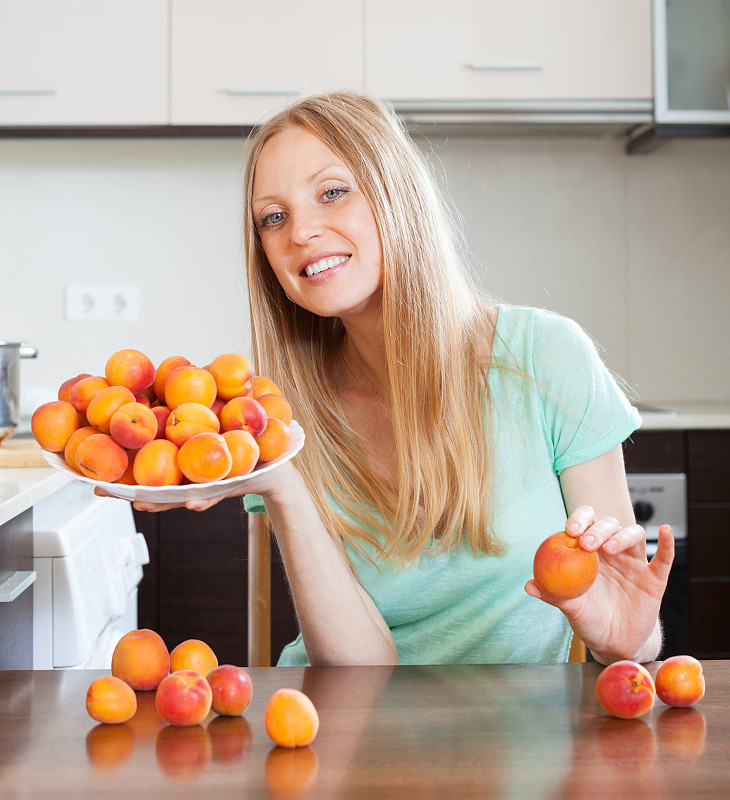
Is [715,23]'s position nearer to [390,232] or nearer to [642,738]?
[390,232]

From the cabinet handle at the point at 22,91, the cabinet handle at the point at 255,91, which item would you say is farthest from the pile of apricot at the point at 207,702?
the cabinet handle at the point at 22,91

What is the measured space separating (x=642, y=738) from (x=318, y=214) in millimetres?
734

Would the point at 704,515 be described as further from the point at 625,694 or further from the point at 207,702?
the point at 207,702

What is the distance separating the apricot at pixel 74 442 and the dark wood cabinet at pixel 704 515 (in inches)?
64.0

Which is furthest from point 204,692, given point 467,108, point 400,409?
point 467,108

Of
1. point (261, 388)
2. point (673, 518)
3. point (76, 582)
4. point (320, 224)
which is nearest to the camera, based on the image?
point (261, 388)

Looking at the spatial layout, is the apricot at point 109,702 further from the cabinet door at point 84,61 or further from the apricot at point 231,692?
the cabinet door at point 84,61

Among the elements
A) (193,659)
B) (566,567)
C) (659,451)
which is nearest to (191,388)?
(193,659)

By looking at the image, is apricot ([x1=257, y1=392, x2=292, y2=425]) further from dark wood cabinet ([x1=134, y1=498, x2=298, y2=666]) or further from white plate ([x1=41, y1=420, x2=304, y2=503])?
dark wood cabinet ([x1=134, y1=498, x2=298, y2=666])

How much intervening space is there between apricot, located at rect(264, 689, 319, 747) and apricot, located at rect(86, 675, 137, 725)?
11 centimetres

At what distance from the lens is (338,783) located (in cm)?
51

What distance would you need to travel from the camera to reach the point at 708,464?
6.97 ft

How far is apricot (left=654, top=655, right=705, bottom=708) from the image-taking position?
2.10ft

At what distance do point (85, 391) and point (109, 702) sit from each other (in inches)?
9.9
